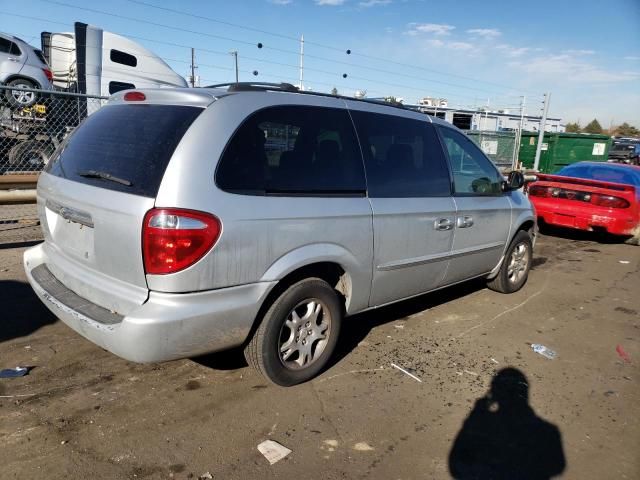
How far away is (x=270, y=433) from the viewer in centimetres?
277

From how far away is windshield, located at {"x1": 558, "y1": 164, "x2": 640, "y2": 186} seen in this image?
8.87 metres

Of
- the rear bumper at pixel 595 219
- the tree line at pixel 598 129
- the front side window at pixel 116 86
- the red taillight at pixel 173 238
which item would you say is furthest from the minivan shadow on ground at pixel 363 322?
the tree line at pixel 598 129

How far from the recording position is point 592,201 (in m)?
8.19

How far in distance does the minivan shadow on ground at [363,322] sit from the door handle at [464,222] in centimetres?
102

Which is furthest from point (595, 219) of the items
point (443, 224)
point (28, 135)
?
point (28, 135)

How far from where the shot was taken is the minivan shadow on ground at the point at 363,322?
141 inches

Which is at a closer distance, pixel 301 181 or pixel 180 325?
pixel 180 325

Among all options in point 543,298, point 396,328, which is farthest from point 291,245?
point 543,298

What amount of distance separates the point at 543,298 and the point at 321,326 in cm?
327

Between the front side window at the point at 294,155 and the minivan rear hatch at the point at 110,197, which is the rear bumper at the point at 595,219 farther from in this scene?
the minivan rear hatch at the point at 110,197

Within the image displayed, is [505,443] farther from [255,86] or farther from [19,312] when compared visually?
[19,312]

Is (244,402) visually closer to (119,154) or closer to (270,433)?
(270,433)

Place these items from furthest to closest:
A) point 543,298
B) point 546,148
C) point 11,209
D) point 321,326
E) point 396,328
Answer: point 546,148 < point 11,209 < point 543,298 < point 396,328 < point 321,326

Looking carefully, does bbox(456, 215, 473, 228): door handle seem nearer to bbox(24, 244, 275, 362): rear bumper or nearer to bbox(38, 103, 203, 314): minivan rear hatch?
bbox(24, 244, 275, 362): rear bumper
